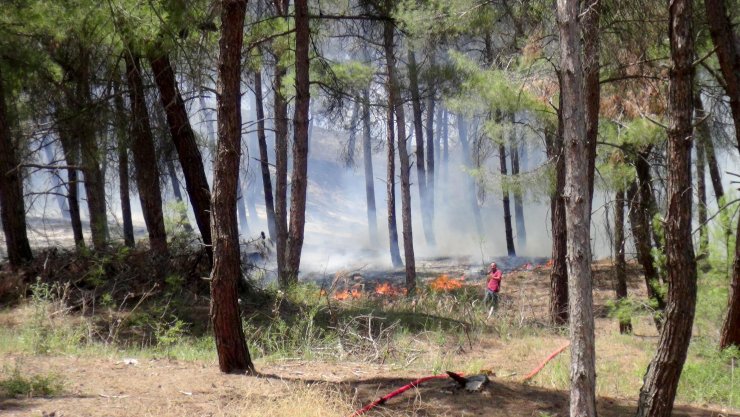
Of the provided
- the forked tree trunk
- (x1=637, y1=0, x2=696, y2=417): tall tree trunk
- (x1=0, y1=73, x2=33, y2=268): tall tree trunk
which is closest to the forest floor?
(x1=637, y1=0, x2=696, y2=417): tall tree trunk

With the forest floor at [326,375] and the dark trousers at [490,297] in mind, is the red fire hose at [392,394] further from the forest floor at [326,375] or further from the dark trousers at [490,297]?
the dark trousers at [490,297]

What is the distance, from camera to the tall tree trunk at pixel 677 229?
18.2 ft

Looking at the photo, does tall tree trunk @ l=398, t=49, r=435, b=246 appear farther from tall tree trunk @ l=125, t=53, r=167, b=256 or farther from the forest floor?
the forest floor

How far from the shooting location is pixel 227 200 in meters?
7.07

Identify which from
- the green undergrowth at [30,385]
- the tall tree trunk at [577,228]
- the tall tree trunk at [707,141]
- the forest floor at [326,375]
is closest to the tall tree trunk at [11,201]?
the forest floor at [326,375]

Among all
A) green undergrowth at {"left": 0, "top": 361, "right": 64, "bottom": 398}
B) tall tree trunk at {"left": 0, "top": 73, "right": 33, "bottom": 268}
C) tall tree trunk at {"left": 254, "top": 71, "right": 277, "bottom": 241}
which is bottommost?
green undergrowth at {"left": 0, "top": 361, "right": 64, "bottom": 398}

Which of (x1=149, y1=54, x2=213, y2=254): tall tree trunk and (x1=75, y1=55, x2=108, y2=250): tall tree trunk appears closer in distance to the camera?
(x1=149, y1=54, x2=213, y2=254): tall tree trunk

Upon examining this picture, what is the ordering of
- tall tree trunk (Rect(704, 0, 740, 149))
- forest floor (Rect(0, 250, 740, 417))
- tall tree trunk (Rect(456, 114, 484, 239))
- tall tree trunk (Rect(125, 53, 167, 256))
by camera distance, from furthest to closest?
tall tree trunk (Rect(456, 114, 484, 239)), tall tree trunk (Rect(125, 53, 167, 256)), tall tree trunk (Rect(704, 0, 740, 149)), forest floor (Rect(0, 250, 740, 417))

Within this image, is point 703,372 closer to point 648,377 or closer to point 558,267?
point 648,377

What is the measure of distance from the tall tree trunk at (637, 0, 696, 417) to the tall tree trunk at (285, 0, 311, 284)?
843 centimetres

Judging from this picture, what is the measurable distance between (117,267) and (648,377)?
866 cm

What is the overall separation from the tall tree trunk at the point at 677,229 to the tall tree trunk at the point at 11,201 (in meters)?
10.6

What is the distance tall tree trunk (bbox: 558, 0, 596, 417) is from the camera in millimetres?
5191

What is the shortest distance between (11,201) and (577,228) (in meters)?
10.9
